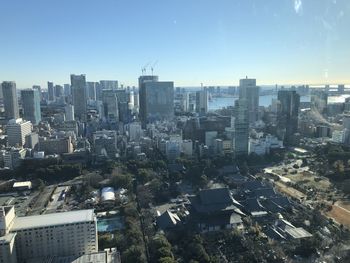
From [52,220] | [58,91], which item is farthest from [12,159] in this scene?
[58,91]

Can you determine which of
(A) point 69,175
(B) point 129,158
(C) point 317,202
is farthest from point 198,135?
(C) point 317,202

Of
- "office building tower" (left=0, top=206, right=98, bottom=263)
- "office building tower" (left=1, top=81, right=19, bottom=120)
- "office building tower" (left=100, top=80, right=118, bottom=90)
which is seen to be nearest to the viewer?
"office building tower" (left=0, top=206, right=98, bottom=263)

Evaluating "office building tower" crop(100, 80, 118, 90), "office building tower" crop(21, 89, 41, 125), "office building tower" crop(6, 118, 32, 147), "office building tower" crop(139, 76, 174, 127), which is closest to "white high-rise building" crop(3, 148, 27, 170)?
"office building tower" crop(6, 118, 32, 147)

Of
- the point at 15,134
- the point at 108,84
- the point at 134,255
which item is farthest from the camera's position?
the point at 108,84

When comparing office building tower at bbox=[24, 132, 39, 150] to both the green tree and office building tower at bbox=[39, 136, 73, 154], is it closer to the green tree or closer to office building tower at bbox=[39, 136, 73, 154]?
office building tower at bbox=[39, 136, 73, 154]

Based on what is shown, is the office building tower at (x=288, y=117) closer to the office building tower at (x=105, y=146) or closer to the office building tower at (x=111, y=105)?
the office building tower at (x=105, y=146)

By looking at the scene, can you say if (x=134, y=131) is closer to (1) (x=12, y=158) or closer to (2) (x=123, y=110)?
(2) (x=123, y=110)

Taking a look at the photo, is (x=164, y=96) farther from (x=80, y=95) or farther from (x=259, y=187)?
(x=259, y=187)
